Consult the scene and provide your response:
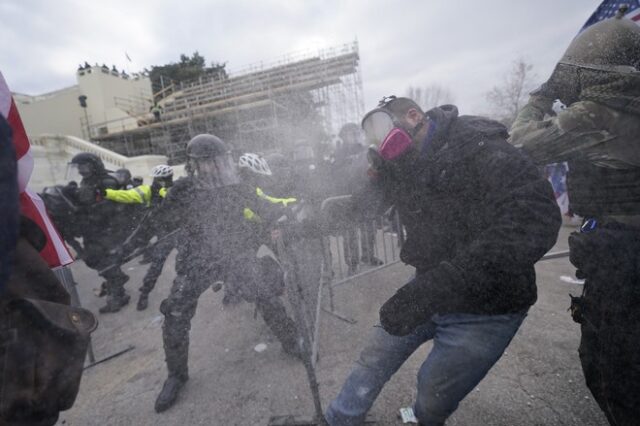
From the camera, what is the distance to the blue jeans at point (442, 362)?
1.41 m

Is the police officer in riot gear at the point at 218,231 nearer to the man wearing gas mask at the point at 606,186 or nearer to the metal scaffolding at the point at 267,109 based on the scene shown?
the man wearing gas mask at the point at 606,186

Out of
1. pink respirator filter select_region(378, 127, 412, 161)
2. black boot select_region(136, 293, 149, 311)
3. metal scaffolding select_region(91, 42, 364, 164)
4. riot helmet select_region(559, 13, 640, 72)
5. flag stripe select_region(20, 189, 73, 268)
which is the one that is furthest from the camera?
metal scaffolding select_region(91, 42, 364, 164)

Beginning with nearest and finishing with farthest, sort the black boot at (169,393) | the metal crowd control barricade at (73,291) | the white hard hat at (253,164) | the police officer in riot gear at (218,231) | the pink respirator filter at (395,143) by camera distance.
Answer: the pink respirator filter at (395,143) → the black boot at (169,393) → the police officer in riot gear at (218,231) → the metal crowd control barricade at (73,291) → the white hard hat at (253,164)

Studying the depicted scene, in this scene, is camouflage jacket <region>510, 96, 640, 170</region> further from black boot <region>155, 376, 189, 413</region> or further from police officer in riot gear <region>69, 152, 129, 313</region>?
police officer in riot gear <region>69, 152, 129, 313</region>

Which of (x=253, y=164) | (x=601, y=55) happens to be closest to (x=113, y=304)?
(x=253, y=164)

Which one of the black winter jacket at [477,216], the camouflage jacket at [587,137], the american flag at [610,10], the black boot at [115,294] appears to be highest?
the american flag at [610,10]

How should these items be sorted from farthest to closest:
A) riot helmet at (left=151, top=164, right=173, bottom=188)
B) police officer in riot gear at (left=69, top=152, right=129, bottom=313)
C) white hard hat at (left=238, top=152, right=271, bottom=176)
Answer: riot helmet at (left=151, top=164, right=173, bottom=188)
police officer in riot gear at (left=69, top=152, right=129, bottom=313)
white hard hat at (left=238, top=152, right=271, bottom=176)

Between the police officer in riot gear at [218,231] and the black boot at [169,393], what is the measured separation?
0.08 ft

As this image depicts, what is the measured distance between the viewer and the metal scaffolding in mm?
20422

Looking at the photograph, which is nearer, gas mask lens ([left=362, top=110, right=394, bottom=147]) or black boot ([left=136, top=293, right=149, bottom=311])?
gas mask lens ([left=362, top=110, right=394, bottom=147])

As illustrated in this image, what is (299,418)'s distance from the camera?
2.25m

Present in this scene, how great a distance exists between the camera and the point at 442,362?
Answer: 144 centimetres

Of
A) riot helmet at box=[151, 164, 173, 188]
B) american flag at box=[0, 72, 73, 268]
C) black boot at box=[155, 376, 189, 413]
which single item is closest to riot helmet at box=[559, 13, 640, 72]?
american flag at box=[0, 72, 73, 268]

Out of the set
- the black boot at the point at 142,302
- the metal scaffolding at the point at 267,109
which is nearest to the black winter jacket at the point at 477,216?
the black boot at the point at 142,302
